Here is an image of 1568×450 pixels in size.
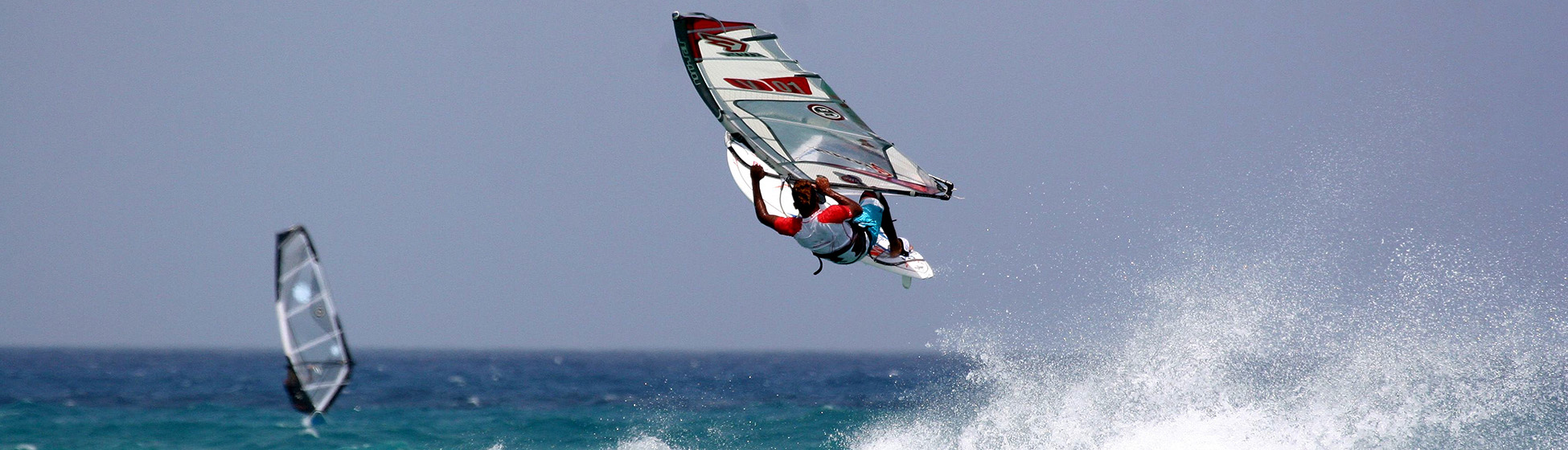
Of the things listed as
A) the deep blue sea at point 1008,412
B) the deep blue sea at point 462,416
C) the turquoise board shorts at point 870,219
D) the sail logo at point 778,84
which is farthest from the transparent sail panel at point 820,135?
the deep blue sea at point 462,416

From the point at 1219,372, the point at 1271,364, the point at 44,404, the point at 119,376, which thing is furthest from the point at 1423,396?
the point at 119,376

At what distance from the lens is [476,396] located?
24.2 m

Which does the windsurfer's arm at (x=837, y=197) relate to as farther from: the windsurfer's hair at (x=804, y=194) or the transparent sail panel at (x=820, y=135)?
the transparent sail panel at (x=820, y=135)

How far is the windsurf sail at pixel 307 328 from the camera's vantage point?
23.5 feet

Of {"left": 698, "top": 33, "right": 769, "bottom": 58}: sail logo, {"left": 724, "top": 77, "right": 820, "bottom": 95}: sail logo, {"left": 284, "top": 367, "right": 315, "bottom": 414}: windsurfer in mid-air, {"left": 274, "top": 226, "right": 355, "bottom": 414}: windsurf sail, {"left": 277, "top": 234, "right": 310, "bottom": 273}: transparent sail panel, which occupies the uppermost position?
{"left": 698, "top": 33, "right": 769, "bottom": 58}: sail logo

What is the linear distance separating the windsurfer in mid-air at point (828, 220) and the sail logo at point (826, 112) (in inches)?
20.3

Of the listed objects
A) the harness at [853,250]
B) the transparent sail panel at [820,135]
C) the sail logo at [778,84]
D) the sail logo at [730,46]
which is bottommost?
the harness at [853,250]

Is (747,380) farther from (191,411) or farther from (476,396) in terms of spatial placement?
(191,411)

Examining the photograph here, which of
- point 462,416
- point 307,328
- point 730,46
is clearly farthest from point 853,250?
point 462,416

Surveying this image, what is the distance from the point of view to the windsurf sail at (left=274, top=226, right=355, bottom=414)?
718 centimetres

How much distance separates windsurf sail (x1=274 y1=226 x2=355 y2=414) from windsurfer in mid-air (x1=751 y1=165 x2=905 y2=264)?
117 inches

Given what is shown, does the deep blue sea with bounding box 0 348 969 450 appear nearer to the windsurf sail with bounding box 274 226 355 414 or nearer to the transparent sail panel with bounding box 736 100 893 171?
the transparent sail panel with bounding box 736 100 893 171

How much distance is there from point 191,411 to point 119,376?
2106 cm

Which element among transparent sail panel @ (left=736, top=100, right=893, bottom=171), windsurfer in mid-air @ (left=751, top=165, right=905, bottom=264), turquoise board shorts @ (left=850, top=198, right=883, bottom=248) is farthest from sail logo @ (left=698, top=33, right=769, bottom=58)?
turquoise board shorts @ (left=850, top=198, right=883, bottom=248)
